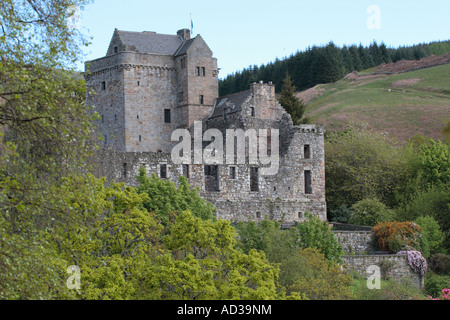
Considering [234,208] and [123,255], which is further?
[234,208]

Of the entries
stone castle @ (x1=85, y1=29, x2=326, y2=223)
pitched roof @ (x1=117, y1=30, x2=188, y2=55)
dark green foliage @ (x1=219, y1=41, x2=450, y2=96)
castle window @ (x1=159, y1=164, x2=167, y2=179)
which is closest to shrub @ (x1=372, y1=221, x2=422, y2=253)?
stone castle @ (x1=85, y1=29, x2=326, y2=223)

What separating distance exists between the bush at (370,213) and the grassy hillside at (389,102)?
109ft

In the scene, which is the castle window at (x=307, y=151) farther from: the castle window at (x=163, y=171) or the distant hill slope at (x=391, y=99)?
the distant hill slope at (x=391, y=99)

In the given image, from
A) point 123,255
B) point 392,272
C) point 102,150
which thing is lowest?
point 392,272

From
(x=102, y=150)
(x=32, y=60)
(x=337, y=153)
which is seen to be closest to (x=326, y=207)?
(x=337, y=153)

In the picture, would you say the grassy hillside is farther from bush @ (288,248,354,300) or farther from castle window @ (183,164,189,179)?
bush @ (288,248,354,300)

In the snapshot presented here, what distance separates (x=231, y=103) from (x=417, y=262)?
66.5 ft

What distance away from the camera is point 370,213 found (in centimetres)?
5625

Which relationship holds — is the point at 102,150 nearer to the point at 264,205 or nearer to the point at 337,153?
the point at 264,205

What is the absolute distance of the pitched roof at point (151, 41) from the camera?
213 feet

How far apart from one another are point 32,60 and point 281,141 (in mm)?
40049

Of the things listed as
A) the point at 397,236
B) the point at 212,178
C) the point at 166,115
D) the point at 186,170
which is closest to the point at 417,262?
the point at 397,236

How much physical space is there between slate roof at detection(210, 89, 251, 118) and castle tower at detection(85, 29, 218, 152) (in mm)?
1122

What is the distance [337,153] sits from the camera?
66.1m
